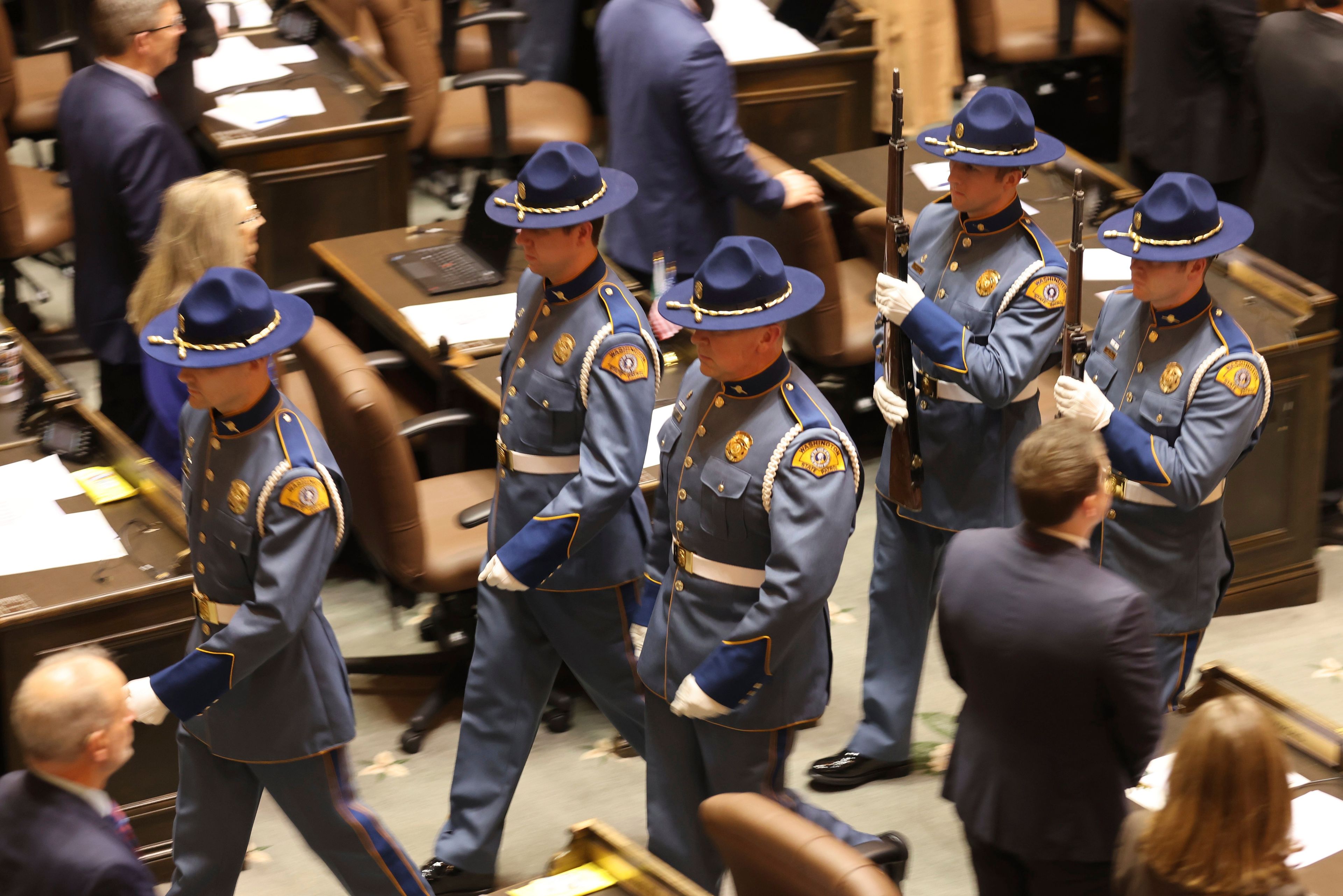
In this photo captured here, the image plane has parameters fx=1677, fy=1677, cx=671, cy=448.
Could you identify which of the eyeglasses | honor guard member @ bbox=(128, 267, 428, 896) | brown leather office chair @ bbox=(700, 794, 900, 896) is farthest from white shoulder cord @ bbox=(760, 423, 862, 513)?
the eyeglasses

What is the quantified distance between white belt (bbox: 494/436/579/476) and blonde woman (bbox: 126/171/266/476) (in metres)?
0.87

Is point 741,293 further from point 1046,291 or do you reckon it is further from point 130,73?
point 130,73

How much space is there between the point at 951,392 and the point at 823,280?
990 millimetres

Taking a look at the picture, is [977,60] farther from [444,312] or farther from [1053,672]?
[1053,672]

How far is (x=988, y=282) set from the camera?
394 cm

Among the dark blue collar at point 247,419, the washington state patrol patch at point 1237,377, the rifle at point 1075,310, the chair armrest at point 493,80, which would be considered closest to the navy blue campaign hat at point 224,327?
the dark blue collar at point 247,419

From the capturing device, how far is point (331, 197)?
244 inches

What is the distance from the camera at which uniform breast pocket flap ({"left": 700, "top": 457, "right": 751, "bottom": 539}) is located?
3248mm

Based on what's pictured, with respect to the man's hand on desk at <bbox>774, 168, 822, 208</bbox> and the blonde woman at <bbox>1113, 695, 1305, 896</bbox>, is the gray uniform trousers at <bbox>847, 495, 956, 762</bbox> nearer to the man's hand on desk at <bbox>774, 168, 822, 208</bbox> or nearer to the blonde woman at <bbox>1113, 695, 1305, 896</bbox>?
the man's hand on desk at <bbox>774, 168, 822, 208</bbox>

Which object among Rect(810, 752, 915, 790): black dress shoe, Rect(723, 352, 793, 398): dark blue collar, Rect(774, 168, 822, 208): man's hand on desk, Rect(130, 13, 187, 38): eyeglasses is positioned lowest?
Rect(810, 752, 915, 790): black dress shoe

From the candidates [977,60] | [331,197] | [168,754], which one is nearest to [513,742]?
[168,754]

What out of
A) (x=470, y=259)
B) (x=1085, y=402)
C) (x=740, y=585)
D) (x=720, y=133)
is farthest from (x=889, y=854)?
(x=470, y=259)

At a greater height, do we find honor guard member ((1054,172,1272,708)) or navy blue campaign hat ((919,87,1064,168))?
navy blue campaign hat ((919,87,1064,168))

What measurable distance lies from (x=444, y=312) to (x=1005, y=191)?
1.89m
